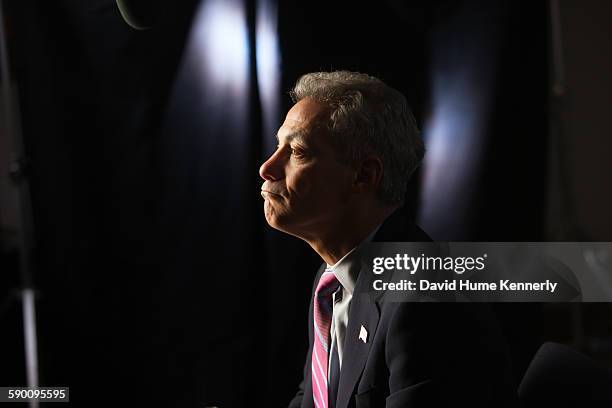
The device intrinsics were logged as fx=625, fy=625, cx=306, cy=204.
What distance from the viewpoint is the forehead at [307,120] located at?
875 mm

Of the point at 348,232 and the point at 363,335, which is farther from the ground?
the point at 348,232

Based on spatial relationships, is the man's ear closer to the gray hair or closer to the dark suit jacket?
the gray hair

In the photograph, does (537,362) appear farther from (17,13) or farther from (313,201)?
(17,13)

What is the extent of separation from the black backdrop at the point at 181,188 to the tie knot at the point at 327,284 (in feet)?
1.51

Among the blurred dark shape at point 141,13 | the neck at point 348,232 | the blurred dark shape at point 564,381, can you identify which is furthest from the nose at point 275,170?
the blurred dark shape at point 141,13

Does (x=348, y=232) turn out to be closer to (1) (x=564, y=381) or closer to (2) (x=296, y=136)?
(2) (x=296, y=136)

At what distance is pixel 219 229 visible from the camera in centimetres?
144

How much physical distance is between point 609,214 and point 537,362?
4.91 feet

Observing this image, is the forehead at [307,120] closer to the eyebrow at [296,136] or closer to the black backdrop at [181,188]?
the eyebrow at [296,136]

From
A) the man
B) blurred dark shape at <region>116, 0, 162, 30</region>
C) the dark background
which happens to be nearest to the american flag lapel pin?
→ the man

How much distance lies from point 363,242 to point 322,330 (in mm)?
156

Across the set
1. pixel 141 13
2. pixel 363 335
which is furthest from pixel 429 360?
pixel 141 13

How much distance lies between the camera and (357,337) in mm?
874

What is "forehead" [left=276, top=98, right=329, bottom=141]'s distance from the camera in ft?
2.87
